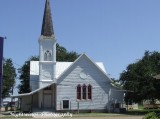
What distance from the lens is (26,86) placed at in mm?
80188

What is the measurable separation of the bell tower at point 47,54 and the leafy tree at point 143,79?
34.5 ft

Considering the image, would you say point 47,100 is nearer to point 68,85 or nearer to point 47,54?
point 68,85

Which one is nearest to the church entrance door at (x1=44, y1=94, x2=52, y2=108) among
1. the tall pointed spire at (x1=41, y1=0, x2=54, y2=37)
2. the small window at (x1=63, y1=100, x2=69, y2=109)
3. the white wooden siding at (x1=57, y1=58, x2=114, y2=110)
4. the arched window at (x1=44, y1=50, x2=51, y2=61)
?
the white wooden siding at (x1=57, y1=58, x2=114, y2=110)

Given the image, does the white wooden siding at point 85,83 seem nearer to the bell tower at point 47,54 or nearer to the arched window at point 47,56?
the bell tower at point 47,54

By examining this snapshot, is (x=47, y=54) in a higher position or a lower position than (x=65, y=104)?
higher

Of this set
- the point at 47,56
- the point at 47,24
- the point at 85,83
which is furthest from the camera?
the point at 47,24

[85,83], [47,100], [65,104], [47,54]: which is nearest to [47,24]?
[47,54]

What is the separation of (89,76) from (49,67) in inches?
232

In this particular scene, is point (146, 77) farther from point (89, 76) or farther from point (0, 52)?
point (0, 52)

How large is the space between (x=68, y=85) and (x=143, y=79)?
33.9ft

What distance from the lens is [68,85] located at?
54.2 m

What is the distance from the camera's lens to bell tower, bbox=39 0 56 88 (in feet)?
182

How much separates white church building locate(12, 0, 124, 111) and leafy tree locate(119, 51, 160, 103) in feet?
6.72

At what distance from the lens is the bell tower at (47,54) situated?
55.6 meters
